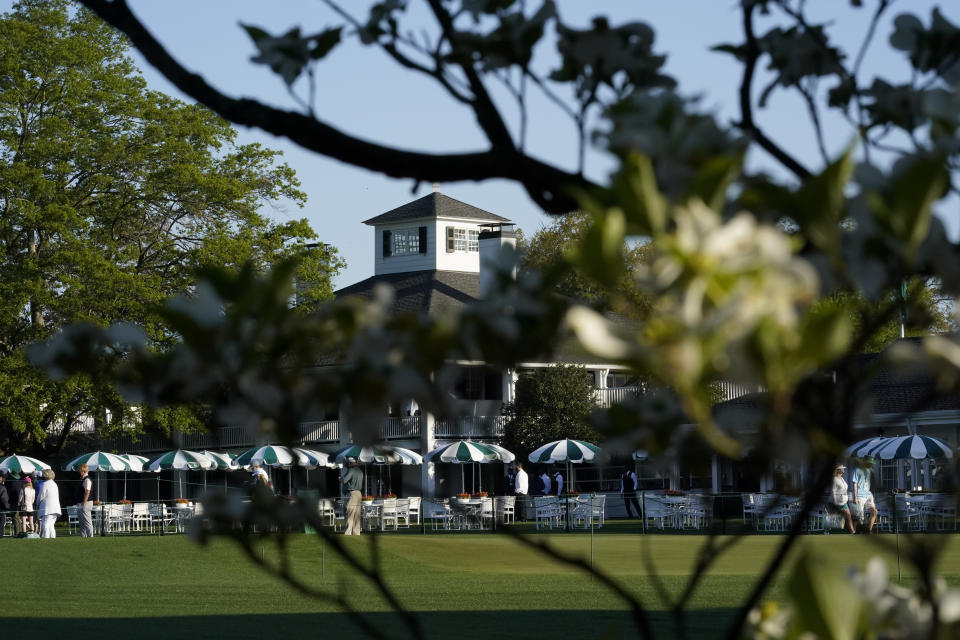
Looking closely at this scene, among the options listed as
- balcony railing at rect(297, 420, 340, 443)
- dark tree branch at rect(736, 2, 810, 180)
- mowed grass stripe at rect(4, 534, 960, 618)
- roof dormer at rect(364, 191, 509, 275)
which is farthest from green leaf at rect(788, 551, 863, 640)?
roof dormer at rect(364, 191, 509, 275)

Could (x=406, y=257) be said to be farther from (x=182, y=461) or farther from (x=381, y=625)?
(x=381, y=625)

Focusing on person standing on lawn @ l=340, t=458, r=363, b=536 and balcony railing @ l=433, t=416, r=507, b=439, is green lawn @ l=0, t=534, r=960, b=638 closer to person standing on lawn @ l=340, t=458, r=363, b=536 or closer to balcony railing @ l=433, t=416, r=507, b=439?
person standing on lawn @ l=340, t=458, r=363, b=536

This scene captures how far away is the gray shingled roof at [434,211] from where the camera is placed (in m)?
63.6

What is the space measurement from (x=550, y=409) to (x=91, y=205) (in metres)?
16.2

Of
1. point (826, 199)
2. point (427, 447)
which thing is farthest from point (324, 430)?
point (826, 199)

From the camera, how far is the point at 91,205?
41688mm

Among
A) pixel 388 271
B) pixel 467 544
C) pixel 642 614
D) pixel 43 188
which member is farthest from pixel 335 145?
pixel 388 271

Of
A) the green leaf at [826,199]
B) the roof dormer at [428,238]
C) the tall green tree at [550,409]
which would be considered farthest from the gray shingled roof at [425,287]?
the green leaf at [826,199]

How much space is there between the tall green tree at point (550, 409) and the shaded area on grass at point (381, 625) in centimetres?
3266

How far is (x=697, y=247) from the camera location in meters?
1.22

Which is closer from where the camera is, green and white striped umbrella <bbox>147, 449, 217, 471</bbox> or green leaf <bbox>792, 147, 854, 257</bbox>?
green leaf <bbox>792, 147, 854, 257</bbox>

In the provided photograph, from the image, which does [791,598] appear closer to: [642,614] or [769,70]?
[642,614]

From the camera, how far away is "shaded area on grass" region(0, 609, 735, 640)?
11.9 m

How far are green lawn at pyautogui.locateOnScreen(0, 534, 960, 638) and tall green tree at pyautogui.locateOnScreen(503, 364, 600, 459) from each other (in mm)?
19743
